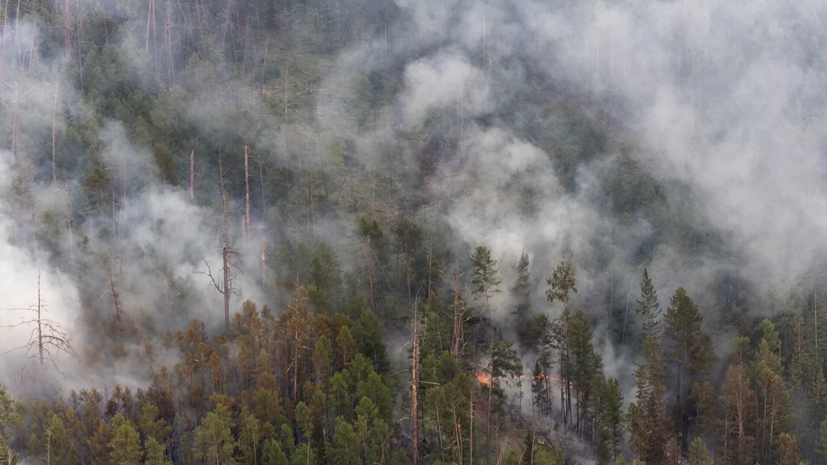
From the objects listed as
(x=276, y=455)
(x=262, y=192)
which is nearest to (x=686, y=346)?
(x=276, y=455)

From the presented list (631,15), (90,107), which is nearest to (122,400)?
(90,107)

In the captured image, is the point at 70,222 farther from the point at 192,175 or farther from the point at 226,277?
the point at 226,277

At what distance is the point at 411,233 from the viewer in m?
62.5

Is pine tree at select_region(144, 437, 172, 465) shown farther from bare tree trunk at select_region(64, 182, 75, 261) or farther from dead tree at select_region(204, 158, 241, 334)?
bare tree trunk at select_region(64, 182, 75, 261)

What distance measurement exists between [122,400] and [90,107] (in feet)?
109

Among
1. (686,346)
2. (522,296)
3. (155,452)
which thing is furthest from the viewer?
(522,296)

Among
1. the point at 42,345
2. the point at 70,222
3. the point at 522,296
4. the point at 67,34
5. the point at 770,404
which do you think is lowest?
the point at 770,404

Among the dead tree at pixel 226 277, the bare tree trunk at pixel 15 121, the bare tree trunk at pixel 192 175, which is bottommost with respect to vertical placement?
the dead tree at pixel 226 277

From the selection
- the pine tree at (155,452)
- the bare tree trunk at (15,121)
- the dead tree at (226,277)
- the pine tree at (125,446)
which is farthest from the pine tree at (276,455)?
the bare tree trunk at (15,121)

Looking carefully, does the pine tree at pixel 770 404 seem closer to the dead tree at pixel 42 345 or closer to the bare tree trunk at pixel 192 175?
the dead tree at pixel 42 345

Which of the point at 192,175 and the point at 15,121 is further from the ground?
the point at 15,121

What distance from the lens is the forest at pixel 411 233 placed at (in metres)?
45.2

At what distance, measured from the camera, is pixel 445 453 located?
144ft

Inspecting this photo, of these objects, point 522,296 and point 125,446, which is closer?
point 125,446
